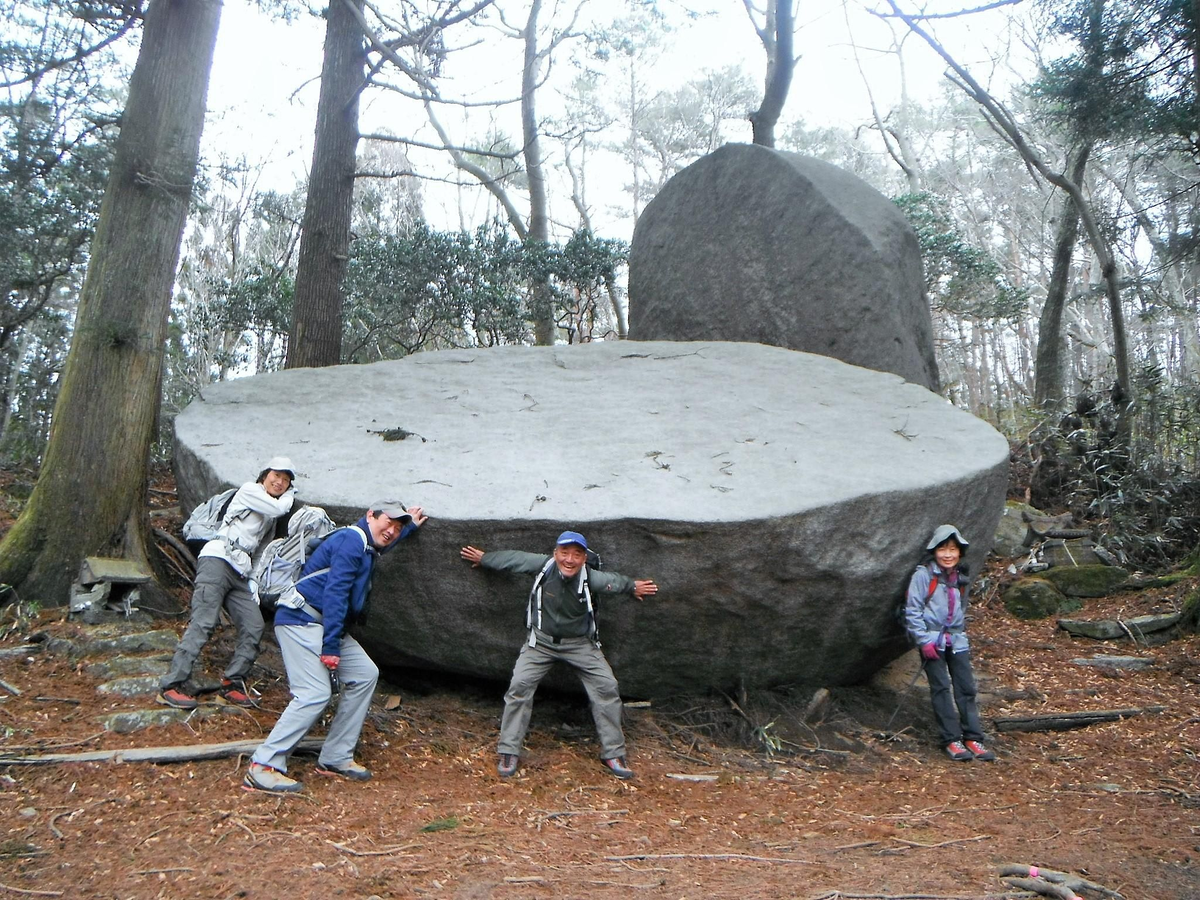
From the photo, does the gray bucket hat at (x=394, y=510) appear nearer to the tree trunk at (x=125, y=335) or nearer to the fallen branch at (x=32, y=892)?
the fallen branch at (x=32, y=892)

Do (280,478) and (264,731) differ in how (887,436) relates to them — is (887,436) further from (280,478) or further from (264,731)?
(264,731)

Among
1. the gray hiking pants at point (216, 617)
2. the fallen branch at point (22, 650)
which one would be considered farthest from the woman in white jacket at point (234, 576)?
the fallen branch at point (22, 650)

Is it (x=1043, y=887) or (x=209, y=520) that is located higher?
(x=209, y=520)

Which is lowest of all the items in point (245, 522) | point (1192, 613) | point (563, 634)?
point (563, 634)

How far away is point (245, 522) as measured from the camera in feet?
14.4

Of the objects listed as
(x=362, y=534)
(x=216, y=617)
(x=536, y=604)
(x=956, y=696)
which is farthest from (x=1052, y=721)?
(x=216, y=617)

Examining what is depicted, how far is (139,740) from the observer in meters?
3.94

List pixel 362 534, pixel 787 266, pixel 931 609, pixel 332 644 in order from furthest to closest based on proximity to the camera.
→ pixel 787 266 → pixel 931 609 → pixel 362 534 → pixel 332 644

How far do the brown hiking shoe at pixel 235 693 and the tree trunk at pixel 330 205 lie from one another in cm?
441

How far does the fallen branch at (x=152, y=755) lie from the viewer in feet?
12.0

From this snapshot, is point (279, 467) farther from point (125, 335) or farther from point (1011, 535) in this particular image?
point (1011, 535)

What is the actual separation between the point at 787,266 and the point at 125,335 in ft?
15.5

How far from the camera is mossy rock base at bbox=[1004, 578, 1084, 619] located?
7.41 m

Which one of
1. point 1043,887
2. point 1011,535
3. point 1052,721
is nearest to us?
point 1043,887
